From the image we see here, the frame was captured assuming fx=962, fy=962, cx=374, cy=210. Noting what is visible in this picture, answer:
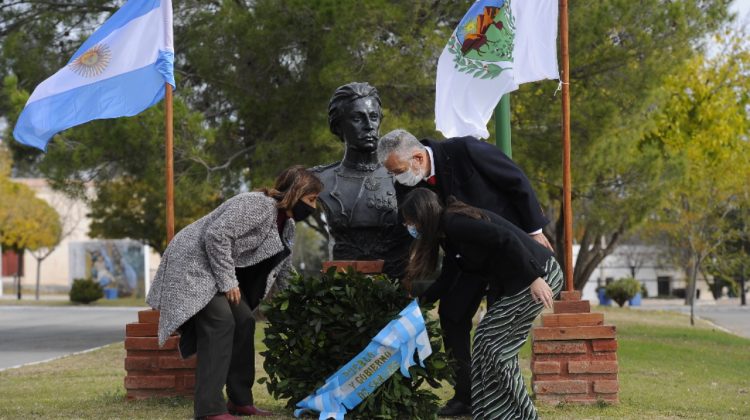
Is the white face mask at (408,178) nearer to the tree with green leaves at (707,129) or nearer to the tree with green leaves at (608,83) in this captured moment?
the tree with green leaves at (608,83)

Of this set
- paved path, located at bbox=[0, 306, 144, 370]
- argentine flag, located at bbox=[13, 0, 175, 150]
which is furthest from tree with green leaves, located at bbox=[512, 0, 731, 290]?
argentine flag, located at bbox=[13, 0, 175, 150]

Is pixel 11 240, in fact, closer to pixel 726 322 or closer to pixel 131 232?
pixel 131 232

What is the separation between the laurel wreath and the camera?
7332mm

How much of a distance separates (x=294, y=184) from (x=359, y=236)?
858 mm

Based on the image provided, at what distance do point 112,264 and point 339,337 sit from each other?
2988cm

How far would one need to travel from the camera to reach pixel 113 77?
7.11 meters

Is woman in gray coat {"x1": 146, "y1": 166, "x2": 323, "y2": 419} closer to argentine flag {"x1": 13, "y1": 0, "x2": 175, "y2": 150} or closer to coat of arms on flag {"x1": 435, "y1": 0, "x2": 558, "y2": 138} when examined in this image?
argentine flag {"x1": 13, "y1": 0, "x2": 175, "y2": 150}

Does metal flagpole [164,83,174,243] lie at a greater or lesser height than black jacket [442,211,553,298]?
greater

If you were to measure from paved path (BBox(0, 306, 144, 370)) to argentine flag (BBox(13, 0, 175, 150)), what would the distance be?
5361 mm

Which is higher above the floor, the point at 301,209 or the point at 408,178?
the point at 408,178

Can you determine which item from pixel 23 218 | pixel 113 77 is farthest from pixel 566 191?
pixel 23 218

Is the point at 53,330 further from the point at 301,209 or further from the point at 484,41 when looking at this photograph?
the point at 301,209

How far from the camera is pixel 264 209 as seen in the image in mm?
5477

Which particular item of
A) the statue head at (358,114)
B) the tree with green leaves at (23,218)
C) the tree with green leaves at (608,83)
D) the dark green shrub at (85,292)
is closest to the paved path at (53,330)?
the dark green shrub at (85,292)
